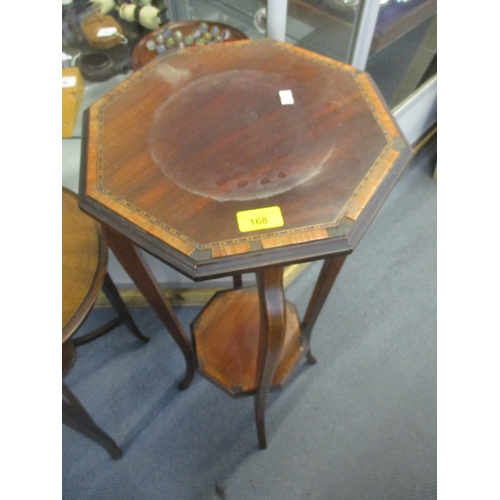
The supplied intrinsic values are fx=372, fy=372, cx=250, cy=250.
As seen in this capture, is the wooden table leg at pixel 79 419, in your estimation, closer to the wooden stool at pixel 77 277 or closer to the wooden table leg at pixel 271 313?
the wooden stool at pixel 77 277

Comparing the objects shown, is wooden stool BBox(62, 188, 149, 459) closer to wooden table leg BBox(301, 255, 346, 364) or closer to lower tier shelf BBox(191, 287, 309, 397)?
lower tier shelf BBox(191, 287, 309, 397)

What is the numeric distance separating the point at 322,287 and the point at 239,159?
379 mm

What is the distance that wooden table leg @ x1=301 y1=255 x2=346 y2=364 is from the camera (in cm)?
75

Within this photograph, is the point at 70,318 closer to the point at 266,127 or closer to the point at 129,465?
the point at 266,127

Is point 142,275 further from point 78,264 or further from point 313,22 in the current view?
point 313,22

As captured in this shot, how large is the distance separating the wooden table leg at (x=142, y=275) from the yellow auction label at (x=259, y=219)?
204mm

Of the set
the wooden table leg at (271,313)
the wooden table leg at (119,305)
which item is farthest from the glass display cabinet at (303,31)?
the wooden table leg at (271,313)

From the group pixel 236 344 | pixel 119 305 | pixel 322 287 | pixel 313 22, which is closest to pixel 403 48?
pixel 313 22

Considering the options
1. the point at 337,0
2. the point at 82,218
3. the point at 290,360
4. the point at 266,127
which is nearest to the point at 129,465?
the point at 290,360

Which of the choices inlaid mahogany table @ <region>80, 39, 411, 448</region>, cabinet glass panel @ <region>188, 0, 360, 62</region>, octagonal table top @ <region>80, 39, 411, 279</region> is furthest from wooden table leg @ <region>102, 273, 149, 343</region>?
cabinet glass panel @ <region>188, 0, 360, 62</region>

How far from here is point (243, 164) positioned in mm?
558

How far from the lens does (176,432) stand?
1.09 metres

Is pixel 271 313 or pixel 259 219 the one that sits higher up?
pixel 259 219

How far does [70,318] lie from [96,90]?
2.24ft
